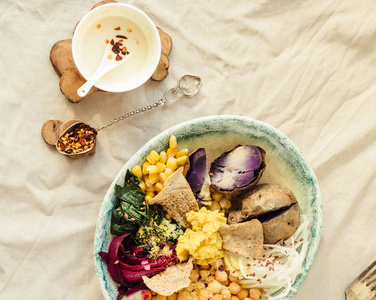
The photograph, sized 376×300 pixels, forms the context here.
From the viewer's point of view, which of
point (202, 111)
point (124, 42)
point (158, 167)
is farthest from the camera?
point (202, 111)

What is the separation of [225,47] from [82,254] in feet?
5.48

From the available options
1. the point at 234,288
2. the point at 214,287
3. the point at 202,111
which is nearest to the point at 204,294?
the point at 214,287

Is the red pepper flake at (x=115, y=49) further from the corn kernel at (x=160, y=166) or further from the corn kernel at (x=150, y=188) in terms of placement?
the corn kernel at (x=150, y=188)

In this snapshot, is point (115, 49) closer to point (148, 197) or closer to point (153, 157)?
point (153, 157)

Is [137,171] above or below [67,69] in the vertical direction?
below

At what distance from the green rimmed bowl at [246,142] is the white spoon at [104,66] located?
1.59ft

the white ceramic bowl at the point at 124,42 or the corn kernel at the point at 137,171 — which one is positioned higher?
the white ceramic bowl at the point at 124,42

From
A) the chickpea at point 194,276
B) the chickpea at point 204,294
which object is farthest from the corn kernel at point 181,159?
the chickpea at point 204,294

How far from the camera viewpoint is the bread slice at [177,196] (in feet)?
8.61

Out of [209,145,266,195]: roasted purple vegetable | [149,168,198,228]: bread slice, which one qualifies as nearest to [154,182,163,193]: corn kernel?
[149,168,198,228]: bread slice

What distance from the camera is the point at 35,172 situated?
288cm

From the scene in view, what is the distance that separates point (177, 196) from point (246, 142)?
0.56 m

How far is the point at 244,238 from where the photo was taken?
2576 millimetres

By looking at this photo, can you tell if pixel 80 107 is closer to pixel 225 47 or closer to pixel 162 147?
pixel 162 147
